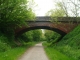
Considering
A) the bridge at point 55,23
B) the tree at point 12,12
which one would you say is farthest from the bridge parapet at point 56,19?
the tree at point 12,12

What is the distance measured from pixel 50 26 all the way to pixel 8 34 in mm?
11554

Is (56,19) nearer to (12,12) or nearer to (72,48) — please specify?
(12,12)

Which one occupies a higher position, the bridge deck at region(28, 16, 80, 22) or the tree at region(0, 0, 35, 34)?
the tree at region(0, 0, 35, 34)

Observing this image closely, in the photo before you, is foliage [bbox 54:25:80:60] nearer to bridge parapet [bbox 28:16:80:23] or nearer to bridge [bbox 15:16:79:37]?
bridge parapet [bbox 28:16:80:23]

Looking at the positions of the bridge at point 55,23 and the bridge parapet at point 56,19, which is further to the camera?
the bridge at point 55,23

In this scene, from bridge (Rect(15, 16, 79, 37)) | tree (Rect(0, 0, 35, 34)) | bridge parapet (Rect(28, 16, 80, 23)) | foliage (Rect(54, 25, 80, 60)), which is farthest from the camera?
bridge (Rect(15, 16, 79, 37))

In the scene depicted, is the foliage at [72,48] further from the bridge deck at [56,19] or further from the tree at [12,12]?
the bridge deck at [56,19]

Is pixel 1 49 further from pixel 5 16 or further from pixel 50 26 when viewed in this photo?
pixel 50 26

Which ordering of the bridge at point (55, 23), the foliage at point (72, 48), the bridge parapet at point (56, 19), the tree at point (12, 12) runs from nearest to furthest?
the foliage at point (72, 48) → the tree at point (12, 12) → the bridge parapet at point (56, 19) → the bridge at point (55, 23)

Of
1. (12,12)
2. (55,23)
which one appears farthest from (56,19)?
(12,12)

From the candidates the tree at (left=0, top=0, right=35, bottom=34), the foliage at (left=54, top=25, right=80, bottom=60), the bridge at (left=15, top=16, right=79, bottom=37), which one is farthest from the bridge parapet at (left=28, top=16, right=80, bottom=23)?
the foliage at (left=54, top=25, right=80, bottom=60)

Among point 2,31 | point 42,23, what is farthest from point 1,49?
point 42,23

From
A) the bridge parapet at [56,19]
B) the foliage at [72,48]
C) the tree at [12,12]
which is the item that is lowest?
the foliage at [72,48]

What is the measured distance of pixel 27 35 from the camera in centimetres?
7900
